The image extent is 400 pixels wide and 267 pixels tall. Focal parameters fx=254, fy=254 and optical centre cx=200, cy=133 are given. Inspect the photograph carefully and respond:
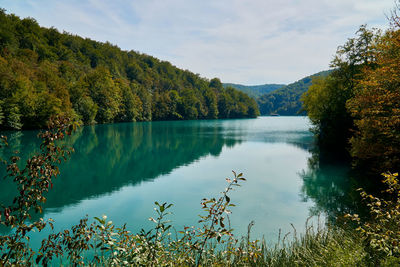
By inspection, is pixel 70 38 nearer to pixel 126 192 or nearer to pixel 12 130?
pixel 12 130

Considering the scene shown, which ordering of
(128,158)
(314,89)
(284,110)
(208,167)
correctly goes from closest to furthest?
(208,167), (128,158), (314,89), (284,110)

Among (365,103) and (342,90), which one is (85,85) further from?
(365,103)

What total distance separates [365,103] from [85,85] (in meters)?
63.9

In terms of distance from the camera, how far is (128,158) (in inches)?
901

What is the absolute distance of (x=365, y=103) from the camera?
12.0 meters

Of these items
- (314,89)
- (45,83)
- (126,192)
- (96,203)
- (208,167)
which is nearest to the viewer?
(96,203)

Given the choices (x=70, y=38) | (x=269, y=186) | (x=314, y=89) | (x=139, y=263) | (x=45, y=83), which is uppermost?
(x=70, y=38)

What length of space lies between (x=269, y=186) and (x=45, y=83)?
163 feet

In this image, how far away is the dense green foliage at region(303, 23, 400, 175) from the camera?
1052cm

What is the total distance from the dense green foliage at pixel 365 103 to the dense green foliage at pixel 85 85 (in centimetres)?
1200

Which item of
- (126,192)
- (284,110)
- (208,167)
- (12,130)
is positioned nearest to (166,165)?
(208,167)

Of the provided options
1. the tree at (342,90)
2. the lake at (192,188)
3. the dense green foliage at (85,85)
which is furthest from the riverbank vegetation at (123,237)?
the tree at (342,90)

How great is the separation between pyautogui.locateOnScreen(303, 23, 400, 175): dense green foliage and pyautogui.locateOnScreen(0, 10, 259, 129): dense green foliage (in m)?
12.0

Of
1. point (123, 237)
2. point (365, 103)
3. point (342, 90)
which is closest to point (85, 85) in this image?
point (342, 90)
